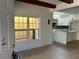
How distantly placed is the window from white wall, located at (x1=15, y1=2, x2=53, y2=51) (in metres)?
0.26

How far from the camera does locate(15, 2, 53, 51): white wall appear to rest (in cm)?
521

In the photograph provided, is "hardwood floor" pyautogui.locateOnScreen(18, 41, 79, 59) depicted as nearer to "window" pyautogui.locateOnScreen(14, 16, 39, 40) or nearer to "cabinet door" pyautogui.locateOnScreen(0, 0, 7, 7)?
"window" pyautogui.locateOnScreen(14, 16, 39, 40)

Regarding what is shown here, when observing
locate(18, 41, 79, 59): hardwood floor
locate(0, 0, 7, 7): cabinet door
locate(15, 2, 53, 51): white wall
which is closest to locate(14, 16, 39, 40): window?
locate(15, 2, 53, 51): white wall

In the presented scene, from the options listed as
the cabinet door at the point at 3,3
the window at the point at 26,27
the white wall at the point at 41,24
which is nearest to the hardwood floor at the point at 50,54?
the white wall at the point at 41,24

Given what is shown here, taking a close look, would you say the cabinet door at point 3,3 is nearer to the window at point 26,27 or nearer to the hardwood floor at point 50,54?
the hardwood floor at point 50,54

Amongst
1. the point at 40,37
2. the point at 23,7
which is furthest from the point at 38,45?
the point at 23,7

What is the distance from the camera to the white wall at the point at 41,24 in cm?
521

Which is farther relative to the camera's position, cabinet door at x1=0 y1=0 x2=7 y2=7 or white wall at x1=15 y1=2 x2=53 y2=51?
white wall at x1=15 y1=2 x2=53 y2=51

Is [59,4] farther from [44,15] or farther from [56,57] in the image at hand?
[56,57]

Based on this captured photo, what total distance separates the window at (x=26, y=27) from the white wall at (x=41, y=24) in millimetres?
256

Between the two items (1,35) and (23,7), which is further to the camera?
(23,7)

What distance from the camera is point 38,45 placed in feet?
20.1

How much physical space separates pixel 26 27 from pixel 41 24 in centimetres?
104

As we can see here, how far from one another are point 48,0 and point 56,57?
2.73 metres
